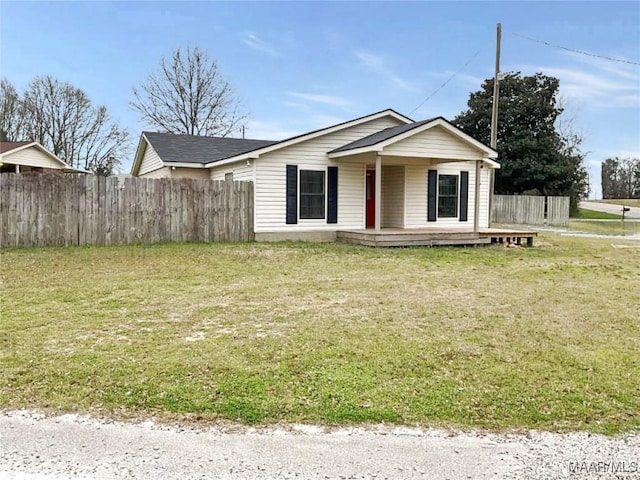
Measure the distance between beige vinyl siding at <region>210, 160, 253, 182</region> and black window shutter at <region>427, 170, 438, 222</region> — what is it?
18.6 feet

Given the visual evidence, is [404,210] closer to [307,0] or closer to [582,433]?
[307,0]

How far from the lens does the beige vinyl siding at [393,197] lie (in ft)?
51.3

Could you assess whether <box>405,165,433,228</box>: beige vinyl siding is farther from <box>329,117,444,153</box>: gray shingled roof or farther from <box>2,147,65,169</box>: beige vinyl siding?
<box>2,147,65,169</box>: beige vinyl siding

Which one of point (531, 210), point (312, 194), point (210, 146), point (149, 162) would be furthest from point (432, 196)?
point (531, 210)

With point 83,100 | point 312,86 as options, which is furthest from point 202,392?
point 83,100

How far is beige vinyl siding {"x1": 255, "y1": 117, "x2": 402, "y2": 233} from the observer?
13.7m

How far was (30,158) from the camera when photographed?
2348 centimetres

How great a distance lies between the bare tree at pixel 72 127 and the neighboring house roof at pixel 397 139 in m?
26.1

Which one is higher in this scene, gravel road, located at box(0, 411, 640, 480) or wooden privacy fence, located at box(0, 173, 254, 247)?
wooden privacy fence, located at box(0, 173, 254, 247)

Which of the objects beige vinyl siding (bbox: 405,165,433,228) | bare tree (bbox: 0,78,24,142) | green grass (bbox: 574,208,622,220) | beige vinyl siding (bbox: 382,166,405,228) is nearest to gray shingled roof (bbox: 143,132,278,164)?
beige vinyl siding (bbox: 382,166,405,228)

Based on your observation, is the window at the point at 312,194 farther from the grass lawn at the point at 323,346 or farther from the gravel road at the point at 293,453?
the gravel road at the point at 293,453

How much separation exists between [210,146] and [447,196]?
8834 mm

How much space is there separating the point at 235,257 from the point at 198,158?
291 inches

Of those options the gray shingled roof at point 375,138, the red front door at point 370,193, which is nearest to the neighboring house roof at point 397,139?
the gray shingled roof at point 375,138
